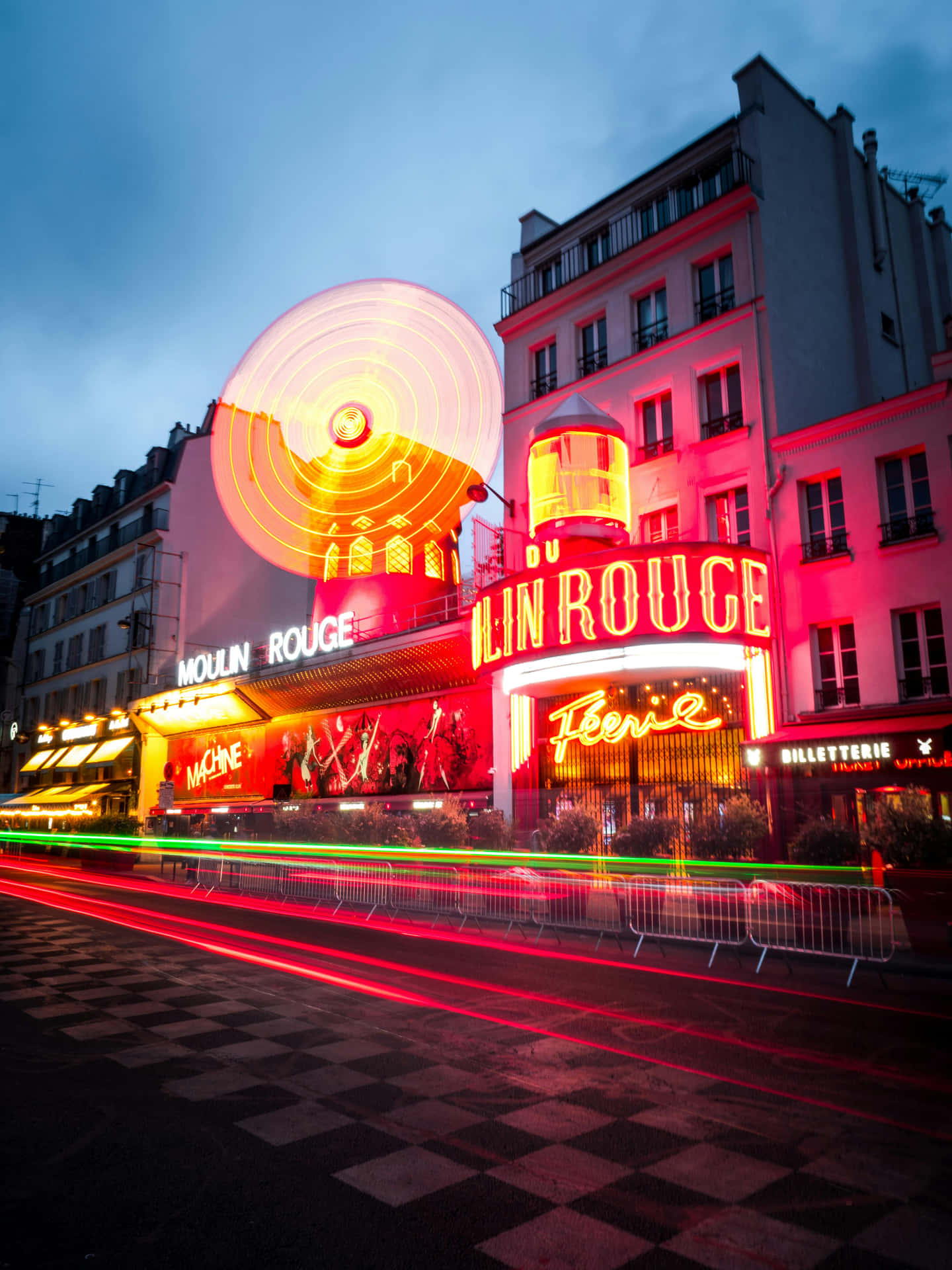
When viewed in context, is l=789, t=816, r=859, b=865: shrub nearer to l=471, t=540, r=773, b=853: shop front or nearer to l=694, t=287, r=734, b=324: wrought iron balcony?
l=471, t=540, r=773, b=853: shop front

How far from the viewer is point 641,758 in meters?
18.8

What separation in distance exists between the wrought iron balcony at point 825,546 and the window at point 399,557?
16659 mm

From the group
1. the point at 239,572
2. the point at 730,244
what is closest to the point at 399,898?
the point at 730,244

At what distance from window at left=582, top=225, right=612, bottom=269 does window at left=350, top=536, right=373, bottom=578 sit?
12596mm

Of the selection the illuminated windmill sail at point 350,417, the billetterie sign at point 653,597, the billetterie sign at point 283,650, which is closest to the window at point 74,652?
the billetterie sign at point 283,650

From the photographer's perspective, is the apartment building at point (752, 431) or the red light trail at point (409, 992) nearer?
the red light trail at point (409, 992)

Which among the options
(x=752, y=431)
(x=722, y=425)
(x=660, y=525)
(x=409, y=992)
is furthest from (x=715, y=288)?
(x=409, y=992)

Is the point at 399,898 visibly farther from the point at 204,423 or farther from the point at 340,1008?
the point at 204,423

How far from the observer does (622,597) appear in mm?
16688

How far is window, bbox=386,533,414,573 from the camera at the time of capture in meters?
30.9

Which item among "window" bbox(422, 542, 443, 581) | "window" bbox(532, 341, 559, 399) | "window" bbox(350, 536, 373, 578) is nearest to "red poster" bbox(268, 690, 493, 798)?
"window" bbox(350, 536, 373, 578)

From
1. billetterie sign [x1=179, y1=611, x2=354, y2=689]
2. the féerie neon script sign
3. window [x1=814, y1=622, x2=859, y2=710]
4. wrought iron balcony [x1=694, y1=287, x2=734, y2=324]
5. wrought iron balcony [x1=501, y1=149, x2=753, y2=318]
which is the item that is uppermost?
wrought iron balcony [x1=501, y1=149, x2=753, y2=318]

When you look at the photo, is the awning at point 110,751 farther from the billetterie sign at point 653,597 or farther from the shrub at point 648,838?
the shrub at point 648,838

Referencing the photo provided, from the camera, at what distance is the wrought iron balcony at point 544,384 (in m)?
22.9
